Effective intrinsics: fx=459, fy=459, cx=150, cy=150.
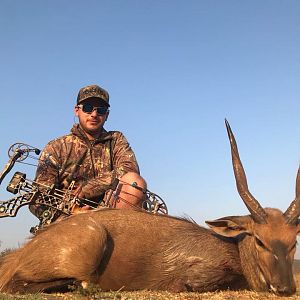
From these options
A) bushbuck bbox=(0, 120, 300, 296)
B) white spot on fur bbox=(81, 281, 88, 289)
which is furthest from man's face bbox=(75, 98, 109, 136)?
white spot on fur bbox=(81, 281, 88, 289)

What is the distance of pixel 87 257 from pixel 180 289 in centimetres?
141

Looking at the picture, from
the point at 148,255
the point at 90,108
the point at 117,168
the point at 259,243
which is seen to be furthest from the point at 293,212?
the point at 90,108

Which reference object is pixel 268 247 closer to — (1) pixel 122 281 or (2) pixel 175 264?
(2) pixel 175 264

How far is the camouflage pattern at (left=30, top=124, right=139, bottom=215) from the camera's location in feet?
28.8

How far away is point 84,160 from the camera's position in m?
9.38

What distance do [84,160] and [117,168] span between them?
809 mm

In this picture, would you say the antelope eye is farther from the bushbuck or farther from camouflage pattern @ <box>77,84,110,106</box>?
camouflage pattern @ <box>77,84,110,106</box>

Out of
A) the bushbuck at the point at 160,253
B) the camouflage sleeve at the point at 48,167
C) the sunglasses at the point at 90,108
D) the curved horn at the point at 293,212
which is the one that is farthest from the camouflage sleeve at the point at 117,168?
the curved horn at the point at 293,212

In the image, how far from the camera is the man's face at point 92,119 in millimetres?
9648

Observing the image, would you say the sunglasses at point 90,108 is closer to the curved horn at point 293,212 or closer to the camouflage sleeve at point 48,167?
the camouflage sleeve at point 48,167

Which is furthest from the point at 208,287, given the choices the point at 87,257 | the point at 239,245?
the point at 87,257

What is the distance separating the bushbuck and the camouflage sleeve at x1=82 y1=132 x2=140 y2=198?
1426mm

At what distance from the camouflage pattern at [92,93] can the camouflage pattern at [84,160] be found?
2.05ft

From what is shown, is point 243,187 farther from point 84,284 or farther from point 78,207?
point 78,207
